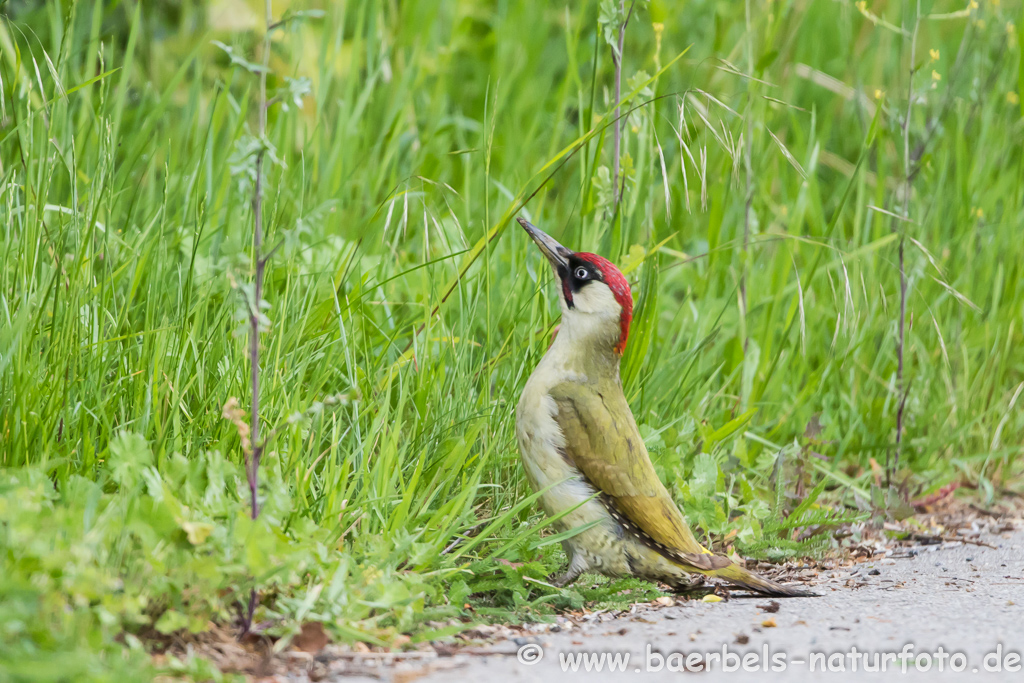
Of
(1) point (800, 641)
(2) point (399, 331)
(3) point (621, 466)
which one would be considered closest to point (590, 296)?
(3) point (621, 466)

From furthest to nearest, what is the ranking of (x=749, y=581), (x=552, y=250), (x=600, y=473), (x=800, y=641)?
1. (x=552, y=250)
2. (x=600, y=473)
3. (x=749, y=581)
4. (x=800, y=641)

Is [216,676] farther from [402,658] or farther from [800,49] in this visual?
[800,49]

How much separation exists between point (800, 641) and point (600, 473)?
0.94 meters

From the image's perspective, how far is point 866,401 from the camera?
188 inches

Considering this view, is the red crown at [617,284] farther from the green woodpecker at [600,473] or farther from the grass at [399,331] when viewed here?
the grass at [399,331]

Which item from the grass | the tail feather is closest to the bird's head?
Result: the grass

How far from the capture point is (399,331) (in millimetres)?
3982

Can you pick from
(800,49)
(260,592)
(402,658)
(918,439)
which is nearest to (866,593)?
(918,439)

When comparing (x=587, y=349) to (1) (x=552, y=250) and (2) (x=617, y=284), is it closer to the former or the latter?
(2) (x=617, y=284)

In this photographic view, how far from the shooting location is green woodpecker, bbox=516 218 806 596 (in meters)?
3.38

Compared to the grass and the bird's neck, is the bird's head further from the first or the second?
the grass

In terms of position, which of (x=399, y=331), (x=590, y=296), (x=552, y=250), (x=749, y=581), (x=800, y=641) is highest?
(x=552, y=250)

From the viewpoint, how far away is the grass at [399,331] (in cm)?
261

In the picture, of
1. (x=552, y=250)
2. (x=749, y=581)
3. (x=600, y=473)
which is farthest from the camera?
(x=552, y=250)
